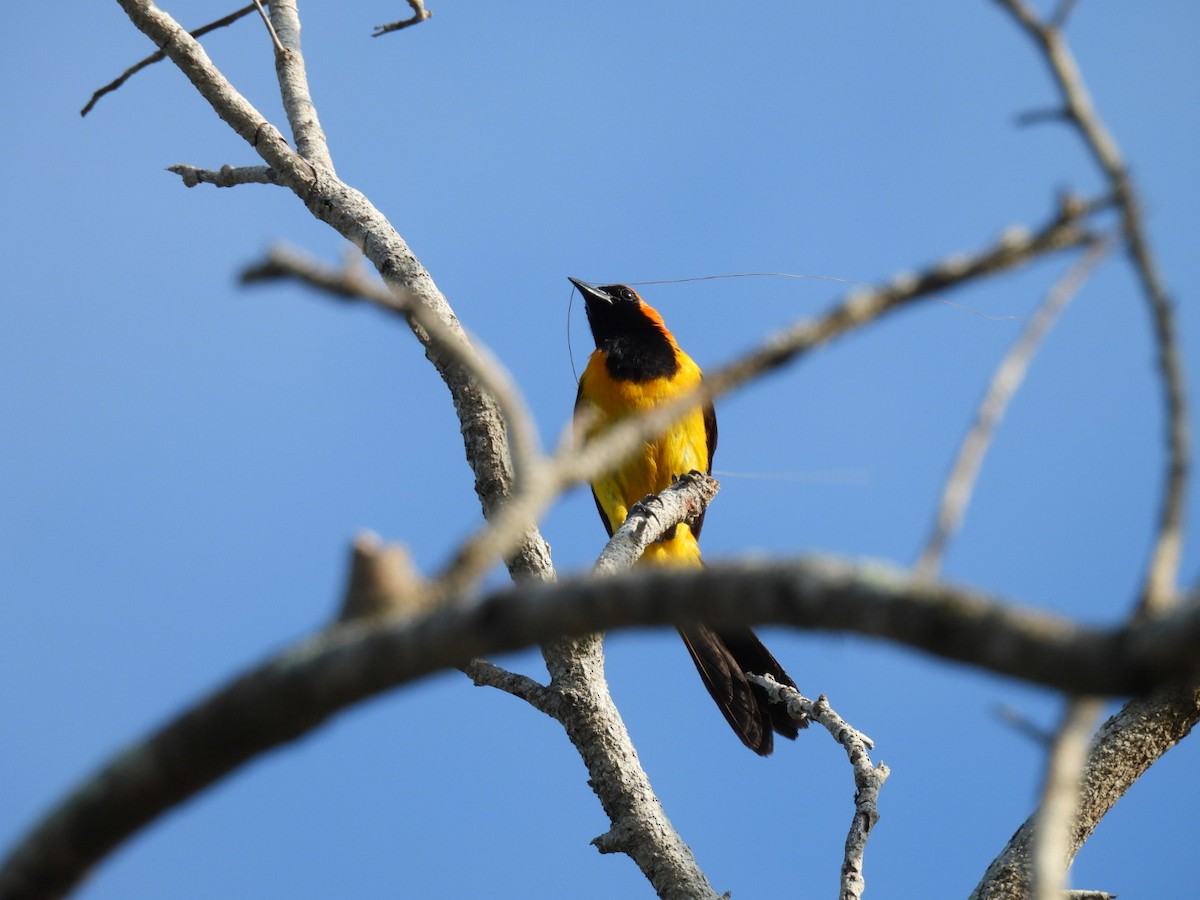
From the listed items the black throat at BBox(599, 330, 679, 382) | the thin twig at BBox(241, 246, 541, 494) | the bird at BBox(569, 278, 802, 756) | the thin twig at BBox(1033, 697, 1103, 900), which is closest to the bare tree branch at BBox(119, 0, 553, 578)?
the bird at BBox(569, 278, 802, 756)

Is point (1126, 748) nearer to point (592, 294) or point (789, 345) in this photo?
point (789, 345)

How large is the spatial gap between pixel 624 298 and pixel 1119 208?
5721 mm

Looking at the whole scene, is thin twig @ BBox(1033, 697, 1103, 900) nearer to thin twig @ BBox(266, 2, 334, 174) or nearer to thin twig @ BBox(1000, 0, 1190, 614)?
thin twig @ BBox(1000, 0, 1190, 614)

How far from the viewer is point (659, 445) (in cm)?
577

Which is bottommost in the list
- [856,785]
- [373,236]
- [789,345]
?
[789,345]

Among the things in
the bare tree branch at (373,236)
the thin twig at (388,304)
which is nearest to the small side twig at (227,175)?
the bare tree branch at (373,236)

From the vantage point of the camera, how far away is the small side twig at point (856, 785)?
2.93m

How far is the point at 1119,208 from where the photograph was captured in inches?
44.8

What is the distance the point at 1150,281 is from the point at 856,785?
2266 mm

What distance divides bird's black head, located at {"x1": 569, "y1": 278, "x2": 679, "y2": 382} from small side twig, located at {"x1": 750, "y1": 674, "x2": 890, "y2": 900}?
3.00 m

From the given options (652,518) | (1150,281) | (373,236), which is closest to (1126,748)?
(652,518)

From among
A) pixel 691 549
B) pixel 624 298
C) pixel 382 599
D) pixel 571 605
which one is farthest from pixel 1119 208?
pixel 624 298

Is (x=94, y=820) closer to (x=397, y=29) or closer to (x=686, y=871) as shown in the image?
(x=686, y=871)

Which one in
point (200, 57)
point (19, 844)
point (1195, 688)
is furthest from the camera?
point (200, 57)
